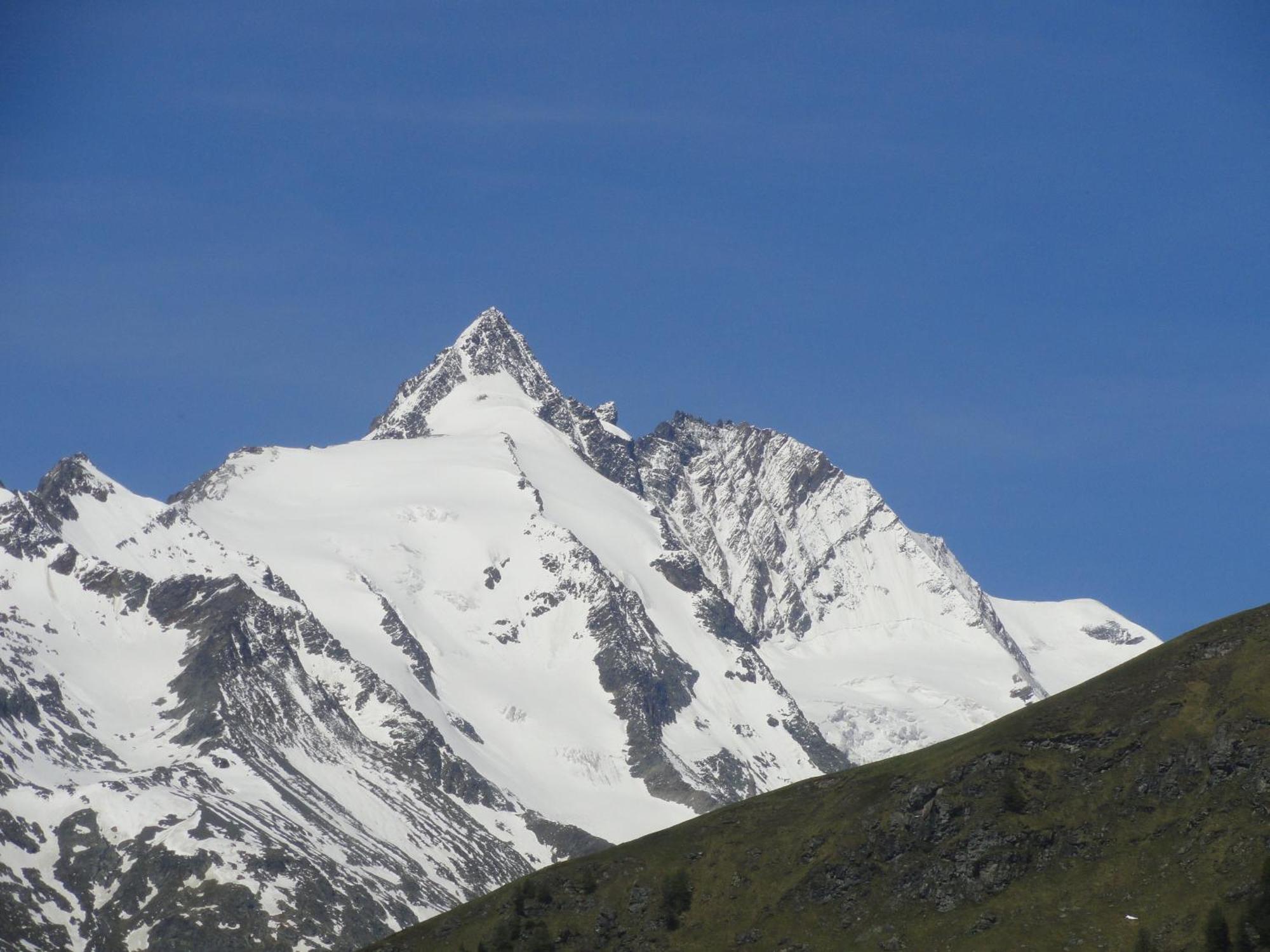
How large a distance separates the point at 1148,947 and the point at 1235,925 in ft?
27.1

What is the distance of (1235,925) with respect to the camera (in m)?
198

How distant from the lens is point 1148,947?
19838 centimetres
